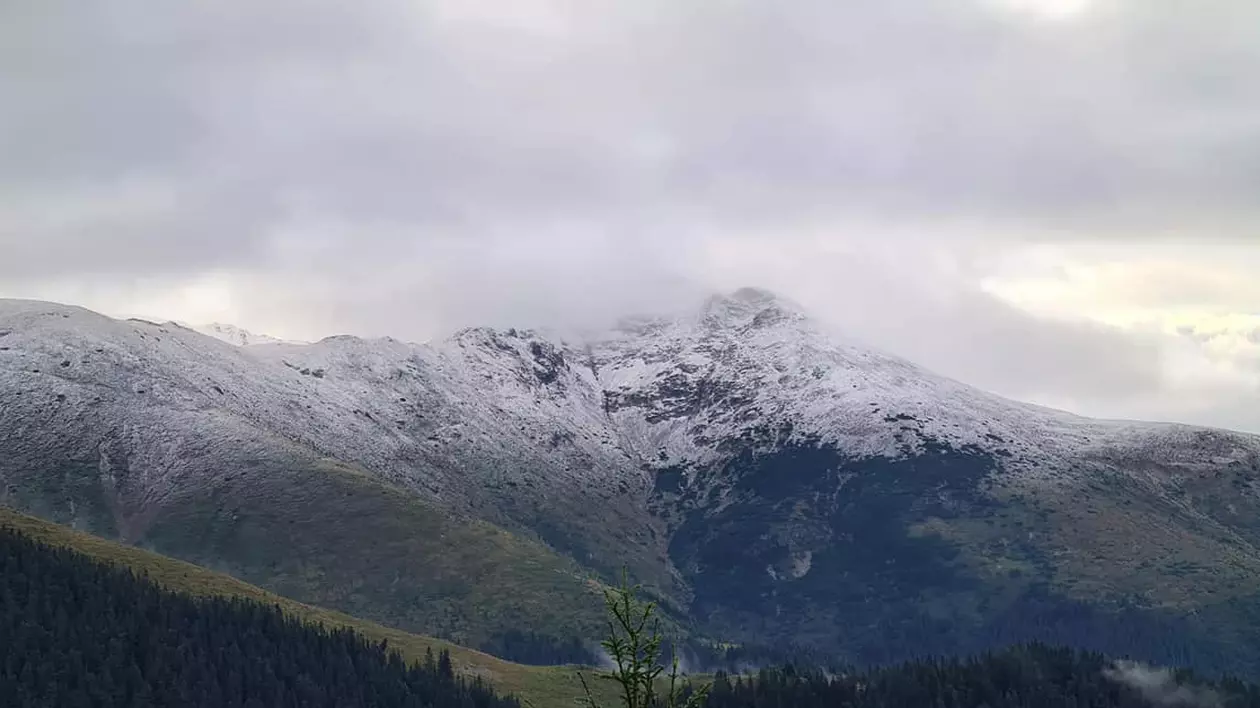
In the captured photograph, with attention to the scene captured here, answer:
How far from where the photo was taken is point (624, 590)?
45250mm

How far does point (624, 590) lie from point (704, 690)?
179 inches

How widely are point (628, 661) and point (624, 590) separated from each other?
318 centimetres

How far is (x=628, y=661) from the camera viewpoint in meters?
46.8

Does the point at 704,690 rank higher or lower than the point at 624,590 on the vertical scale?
lower

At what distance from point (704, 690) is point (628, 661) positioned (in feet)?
9.56

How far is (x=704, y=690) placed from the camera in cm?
4581
